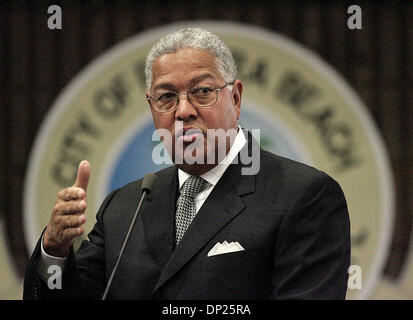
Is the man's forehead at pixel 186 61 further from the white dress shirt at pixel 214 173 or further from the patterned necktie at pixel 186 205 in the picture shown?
the patterned necktie at pixel 186 205

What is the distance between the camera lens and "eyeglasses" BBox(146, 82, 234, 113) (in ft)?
5.59

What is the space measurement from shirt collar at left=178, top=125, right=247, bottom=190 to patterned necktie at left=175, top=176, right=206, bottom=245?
0.07 ft

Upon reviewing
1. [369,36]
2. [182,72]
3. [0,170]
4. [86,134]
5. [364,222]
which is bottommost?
[364,222]

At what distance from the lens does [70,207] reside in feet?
4.63

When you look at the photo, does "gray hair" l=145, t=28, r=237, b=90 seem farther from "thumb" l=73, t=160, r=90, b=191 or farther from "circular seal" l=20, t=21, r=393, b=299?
"circular seal" l=20, t=21, r=393, b=299

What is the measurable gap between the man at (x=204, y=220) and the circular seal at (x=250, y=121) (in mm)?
1375

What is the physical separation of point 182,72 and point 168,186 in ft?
1.27

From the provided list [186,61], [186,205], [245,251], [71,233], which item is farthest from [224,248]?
[186,61]

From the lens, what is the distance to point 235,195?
1.67 m

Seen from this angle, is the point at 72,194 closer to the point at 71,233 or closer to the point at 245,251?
the point at 71,233

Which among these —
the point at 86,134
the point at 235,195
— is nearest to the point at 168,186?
the point at 235,195

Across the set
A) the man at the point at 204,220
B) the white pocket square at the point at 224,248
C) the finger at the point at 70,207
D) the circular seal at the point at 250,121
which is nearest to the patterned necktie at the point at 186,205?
the man at the point at 204,220
